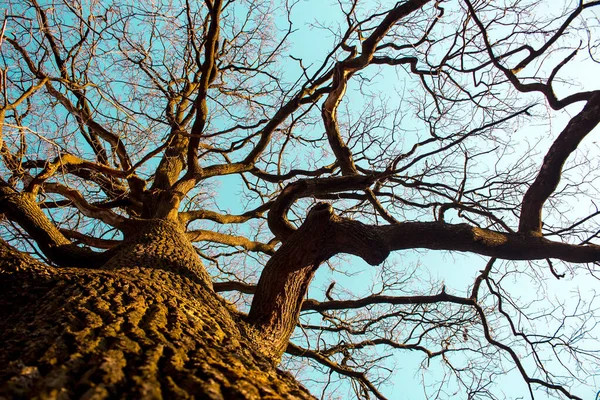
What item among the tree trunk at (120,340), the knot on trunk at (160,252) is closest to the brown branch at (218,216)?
the knot on trunk at (160,252)

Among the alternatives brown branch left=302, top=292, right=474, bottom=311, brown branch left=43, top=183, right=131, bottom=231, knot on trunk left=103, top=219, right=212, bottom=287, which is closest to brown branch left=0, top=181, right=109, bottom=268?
knot on trunk left=103, top=219, right=212, bottom=287

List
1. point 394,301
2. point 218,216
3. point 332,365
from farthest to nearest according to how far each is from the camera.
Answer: point 218,216 < point 332,365 < point 394,301

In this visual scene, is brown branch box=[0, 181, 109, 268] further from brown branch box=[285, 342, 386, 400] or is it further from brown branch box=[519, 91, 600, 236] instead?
brown branch box=[519, 91, 600, 236]

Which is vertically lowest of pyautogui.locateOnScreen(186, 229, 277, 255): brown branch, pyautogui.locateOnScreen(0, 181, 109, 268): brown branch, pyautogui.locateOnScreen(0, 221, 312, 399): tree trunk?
pyautogui.locateOnScreen(0, 221, 312, 399): tree trunk

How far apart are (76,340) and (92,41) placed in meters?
3.60

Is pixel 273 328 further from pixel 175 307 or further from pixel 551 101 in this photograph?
pixel 551 101

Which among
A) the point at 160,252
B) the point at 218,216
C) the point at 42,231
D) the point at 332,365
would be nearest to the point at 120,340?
the point at 160,252

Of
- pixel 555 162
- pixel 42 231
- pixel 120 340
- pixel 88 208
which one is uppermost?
pixel 555 162

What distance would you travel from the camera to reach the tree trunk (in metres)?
0.96

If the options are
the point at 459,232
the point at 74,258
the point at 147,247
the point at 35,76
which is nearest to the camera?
the point at 459,232

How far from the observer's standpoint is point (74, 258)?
3371mm

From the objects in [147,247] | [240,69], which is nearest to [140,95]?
[240,69]

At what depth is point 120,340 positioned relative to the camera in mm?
1237

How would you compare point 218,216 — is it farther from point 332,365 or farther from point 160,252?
point 332,365
